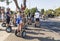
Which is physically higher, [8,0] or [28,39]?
[8,0]

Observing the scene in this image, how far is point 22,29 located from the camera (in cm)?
1266

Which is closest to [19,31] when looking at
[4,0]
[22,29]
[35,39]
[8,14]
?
[22,29]

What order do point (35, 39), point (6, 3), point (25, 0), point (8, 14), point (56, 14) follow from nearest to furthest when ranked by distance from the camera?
1. point (35, 39)
2. point (8, 14)
3. point (25, 0)
4. point (6, 3)
5. point (56, 14)

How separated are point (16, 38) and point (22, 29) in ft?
2.03

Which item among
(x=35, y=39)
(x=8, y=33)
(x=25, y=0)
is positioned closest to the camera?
(x=35, y=39)

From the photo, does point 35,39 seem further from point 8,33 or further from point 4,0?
point 4,0

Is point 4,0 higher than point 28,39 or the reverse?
higher

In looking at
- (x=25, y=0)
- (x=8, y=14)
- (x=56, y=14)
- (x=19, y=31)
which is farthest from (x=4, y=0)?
(x=56, y=14)

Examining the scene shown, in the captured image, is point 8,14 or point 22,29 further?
point 8,14

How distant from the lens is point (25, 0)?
70.1 ft

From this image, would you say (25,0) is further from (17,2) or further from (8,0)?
(8,0)

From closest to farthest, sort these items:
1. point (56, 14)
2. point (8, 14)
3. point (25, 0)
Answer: point (8, 14) → point (25, 0) → point (56, 14)

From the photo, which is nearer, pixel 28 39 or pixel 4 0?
pixel 28 39

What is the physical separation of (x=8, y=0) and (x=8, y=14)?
24.9 feet
